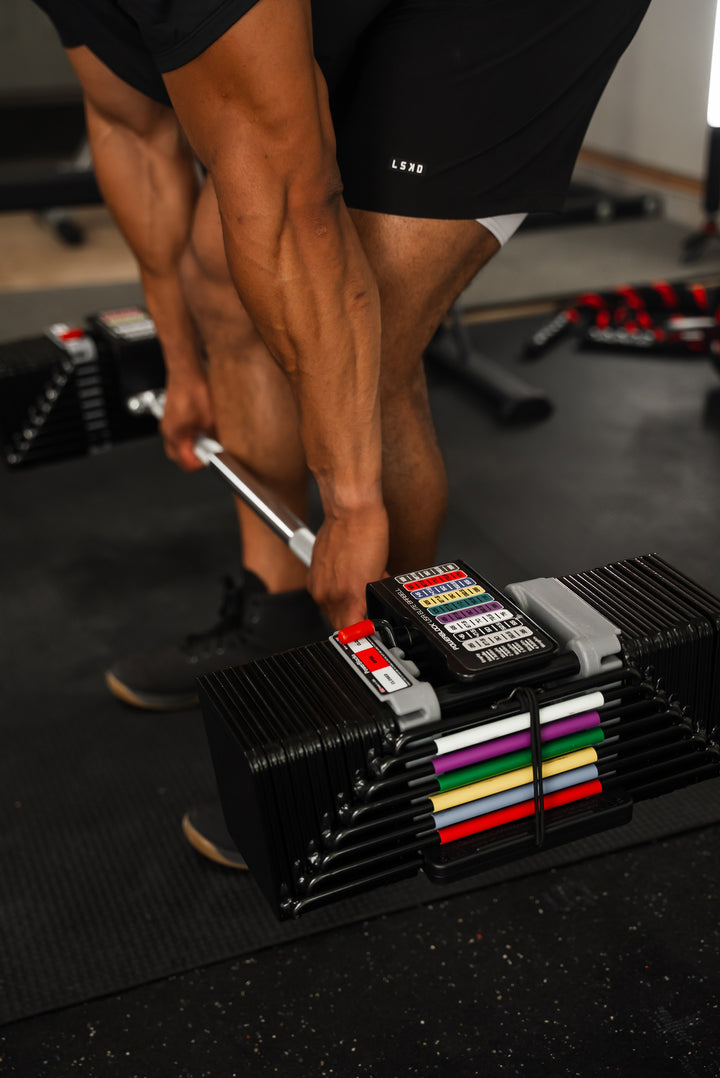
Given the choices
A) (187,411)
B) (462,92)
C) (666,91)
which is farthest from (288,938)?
(666,91)

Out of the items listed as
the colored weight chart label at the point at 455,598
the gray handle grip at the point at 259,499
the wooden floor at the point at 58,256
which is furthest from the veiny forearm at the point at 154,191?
the wooden floor at the point at 58,256

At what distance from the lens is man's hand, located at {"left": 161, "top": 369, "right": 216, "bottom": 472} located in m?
1.48

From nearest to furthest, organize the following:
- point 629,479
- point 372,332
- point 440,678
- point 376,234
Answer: point 440,678 < point 372,332 < point 376,234 < point 629,479

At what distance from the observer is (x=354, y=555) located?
3.40 ft

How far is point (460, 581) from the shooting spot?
0.89 meters

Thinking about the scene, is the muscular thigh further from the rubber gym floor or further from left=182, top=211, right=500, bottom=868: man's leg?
the rubber gym floor

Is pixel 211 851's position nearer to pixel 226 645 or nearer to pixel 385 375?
pixel 226 645

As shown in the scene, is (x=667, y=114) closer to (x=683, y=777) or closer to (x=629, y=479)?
(x=629, y=479)

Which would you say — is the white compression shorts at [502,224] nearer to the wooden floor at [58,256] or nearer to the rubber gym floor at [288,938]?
the rubber gym floor at [288,938]

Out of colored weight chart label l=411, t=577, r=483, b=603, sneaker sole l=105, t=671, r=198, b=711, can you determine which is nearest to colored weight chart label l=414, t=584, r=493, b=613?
colored weight chart label l=411, t=577, r=483, b=603

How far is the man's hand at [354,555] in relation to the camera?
1.04 metres

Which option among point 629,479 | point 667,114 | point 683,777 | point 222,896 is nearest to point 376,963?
point 222,896

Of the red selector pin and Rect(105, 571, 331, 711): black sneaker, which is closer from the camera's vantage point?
the red selector pin

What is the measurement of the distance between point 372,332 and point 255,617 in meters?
0.53
